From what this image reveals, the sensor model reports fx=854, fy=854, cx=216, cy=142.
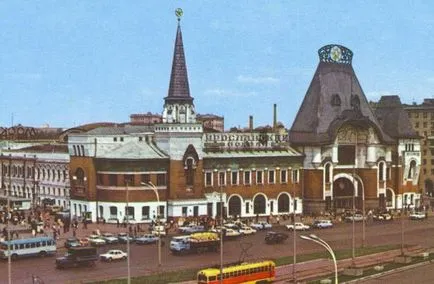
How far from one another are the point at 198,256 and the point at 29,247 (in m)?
11.8

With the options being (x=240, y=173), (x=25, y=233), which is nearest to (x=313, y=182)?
(x=240, y=173)

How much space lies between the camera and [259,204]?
9050 cm

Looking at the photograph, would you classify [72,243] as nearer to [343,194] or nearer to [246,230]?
[246,230]

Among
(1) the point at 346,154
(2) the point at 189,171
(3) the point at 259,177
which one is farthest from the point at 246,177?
(1) the point at 346,154

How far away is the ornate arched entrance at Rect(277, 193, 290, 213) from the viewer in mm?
92125

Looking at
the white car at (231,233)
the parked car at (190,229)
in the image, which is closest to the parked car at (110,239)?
the parked car at (190,229)

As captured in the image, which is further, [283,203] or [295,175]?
[295,175]

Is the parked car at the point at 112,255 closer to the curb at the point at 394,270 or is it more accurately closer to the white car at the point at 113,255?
the white car at the point at 113,255

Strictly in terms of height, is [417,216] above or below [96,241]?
above

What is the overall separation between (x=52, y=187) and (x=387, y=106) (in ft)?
135

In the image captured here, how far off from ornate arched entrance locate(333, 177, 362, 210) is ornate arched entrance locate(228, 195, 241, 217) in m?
12.5

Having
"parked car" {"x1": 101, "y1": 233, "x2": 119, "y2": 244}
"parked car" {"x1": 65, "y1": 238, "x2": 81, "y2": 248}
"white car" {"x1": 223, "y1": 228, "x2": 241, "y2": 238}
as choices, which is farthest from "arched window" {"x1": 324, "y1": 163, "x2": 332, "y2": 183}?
"parked car" {"x1": 65, "y1": 238, "x2": 81, "y2": 248}

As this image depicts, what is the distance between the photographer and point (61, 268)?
54.3m

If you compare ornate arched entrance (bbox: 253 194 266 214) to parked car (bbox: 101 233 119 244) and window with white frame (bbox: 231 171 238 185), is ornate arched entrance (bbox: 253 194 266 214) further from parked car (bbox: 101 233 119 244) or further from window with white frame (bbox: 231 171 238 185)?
parked car (bbox: 101 233 119 244)
